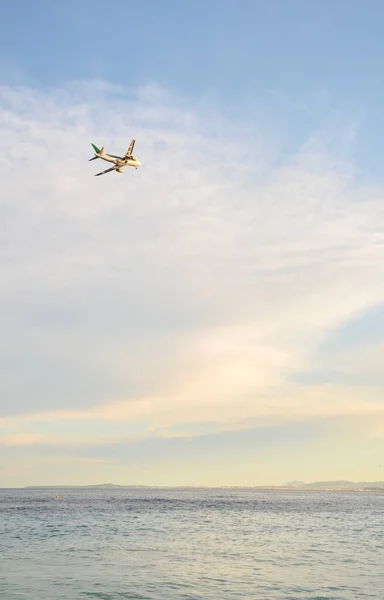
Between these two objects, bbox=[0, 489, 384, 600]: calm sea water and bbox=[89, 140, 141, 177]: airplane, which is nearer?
bbox=[0, 489, 384, 600]: calm sea water

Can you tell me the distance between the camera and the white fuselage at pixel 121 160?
217 ft

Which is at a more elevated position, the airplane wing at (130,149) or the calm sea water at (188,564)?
the airplane wing at (130,149)

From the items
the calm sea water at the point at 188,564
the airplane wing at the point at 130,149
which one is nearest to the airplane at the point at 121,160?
the airplane wing at the point at 130,149

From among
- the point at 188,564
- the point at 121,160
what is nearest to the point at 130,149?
the point at 121,160

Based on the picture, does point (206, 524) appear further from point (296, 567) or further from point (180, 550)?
point (296, 567)

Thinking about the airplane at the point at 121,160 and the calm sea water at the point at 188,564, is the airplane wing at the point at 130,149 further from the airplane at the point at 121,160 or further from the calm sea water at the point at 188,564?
the calm sea water at the point at 188,564

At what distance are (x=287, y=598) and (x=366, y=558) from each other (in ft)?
54.3

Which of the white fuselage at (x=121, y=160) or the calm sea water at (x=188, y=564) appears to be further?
the white fuselage at (x=121, y=160)

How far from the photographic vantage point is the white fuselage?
66.1 metres

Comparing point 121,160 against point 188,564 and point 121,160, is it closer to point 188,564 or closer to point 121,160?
point 121,160

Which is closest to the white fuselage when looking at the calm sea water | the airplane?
the airplane

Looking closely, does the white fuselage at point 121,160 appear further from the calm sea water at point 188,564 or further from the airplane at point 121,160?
the calm sea water at point 188,564

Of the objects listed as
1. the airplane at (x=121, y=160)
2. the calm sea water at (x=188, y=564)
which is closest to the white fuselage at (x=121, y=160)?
the airplane at (x=121, y=160)

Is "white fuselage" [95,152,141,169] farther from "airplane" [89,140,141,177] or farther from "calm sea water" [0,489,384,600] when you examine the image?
"calm sea water" [0,489,384,600]
